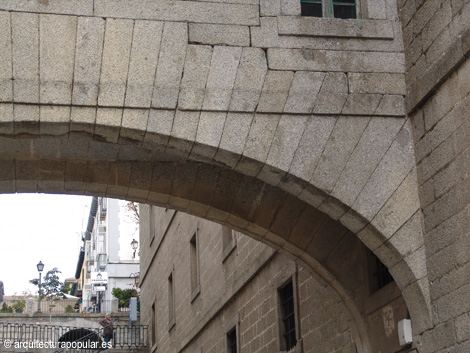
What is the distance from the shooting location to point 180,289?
21719 mm

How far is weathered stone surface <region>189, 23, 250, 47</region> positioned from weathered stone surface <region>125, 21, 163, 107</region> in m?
0.34

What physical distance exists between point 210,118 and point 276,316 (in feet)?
20.6

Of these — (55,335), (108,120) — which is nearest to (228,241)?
(108,120)

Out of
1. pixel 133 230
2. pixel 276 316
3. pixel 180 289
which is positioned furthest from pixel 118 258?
pixel 276 316

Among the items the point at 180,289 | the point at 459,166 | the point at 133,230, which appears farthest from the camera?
the point at 133,230

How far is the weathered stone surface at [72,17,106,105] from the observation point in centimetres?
796

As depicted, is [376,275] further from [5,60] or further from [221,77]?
[5,60]

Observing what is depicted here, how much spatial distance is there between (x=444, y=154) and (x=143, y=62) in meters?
2.97

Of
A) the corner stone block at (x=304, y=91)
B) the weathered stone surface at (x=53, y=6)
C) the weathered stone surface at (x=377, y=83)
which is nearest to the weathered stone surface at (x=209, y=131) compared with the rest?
the corner stone block at (x=304, y=91)

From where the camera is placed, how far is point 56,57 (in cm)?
800

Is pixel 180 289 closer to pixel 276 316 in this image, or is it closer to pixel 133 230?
pixel 276 316

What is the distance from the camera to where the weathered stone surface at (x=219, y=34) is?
8.37 metres

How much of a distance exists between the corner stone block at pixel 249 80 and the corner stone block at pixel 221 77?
5cm

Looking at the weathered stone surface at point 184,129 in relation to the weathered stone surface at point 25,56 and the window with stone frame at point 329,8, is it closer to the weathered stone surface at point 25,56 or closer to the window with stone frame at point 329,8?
the weathered stone surface at point 25,56
